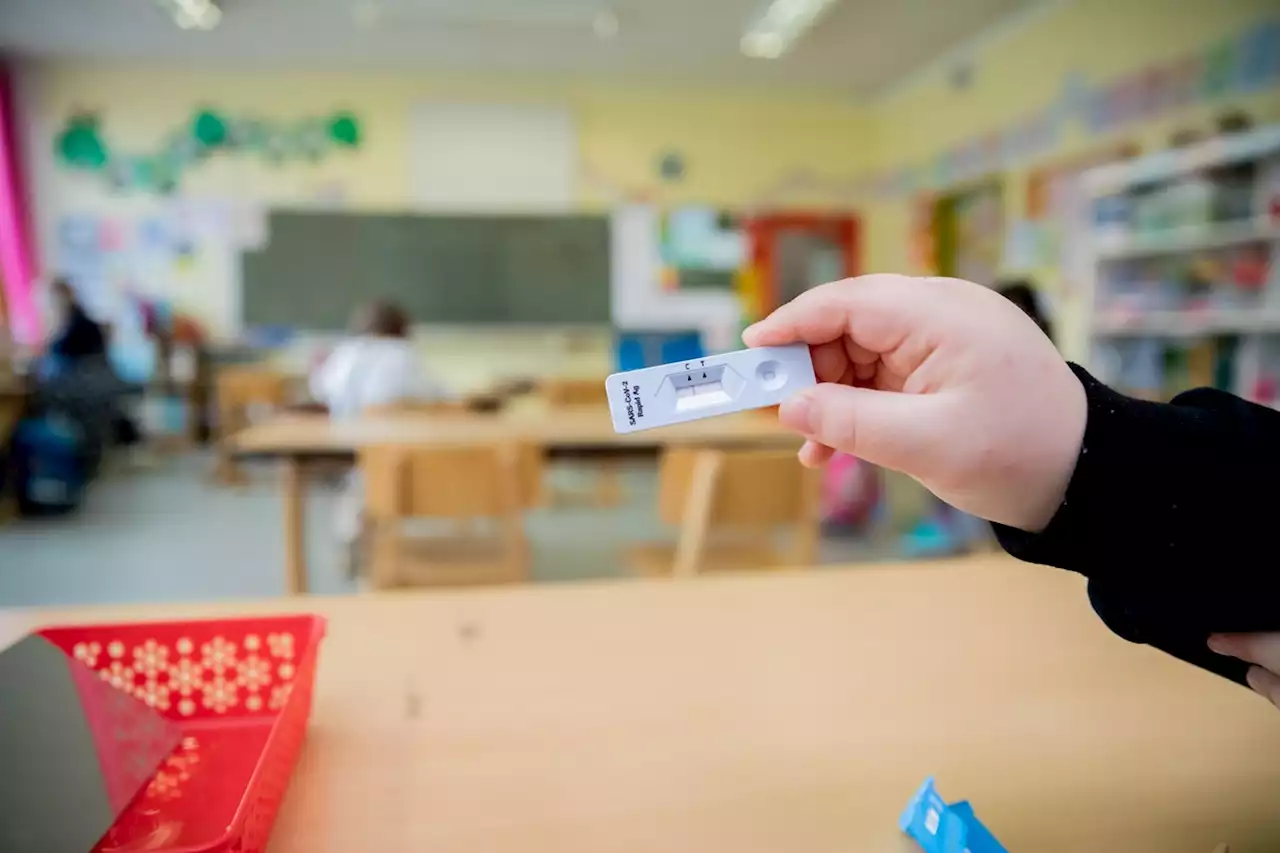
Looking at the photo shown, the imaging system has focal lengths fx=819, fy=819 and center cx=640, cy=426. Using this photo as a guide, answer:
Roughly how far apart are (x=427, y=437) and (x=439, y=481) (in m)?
0.50

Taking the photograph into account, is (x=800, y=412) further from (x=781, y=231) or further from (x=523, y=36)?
(x=781, y=231)

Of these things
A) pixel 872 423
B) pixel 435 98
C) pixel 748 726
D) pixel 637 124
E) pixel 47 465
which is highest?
pixel 435 98

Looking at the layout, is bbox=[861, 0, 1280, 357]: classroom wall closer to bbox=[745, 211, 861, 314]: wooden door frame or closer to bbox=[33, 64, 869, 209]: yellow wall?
bbox=[745, 211, 861, 314]: wooden door frame

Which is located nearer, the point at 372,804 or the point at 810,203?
the point at 372,804

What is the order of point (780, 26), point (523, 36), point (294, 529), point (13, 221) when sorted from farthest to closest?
point (13, 221), point (523, 36), point (780, 26), point (294, 529)

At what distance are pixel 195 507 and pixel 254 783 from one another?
4.34 m

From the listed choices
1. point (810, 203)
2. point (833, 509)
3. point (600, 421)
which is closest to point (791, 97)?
point (810, 203)

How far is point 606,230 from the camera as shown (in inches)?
234

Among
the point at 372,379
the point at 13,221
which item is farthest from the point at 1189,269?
the point at 13,221

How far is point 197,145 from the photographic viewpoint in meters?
5.54

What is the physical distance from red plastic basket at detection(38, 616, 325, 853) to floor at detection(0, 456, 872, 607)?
2163mm

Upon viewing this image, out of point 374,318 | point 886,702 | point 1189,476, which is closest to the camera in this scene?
point 1189,476

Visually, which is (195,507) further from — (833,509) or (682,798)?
(682,798)

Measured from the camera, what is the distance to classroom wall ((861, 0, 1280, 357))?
11.4 ft
